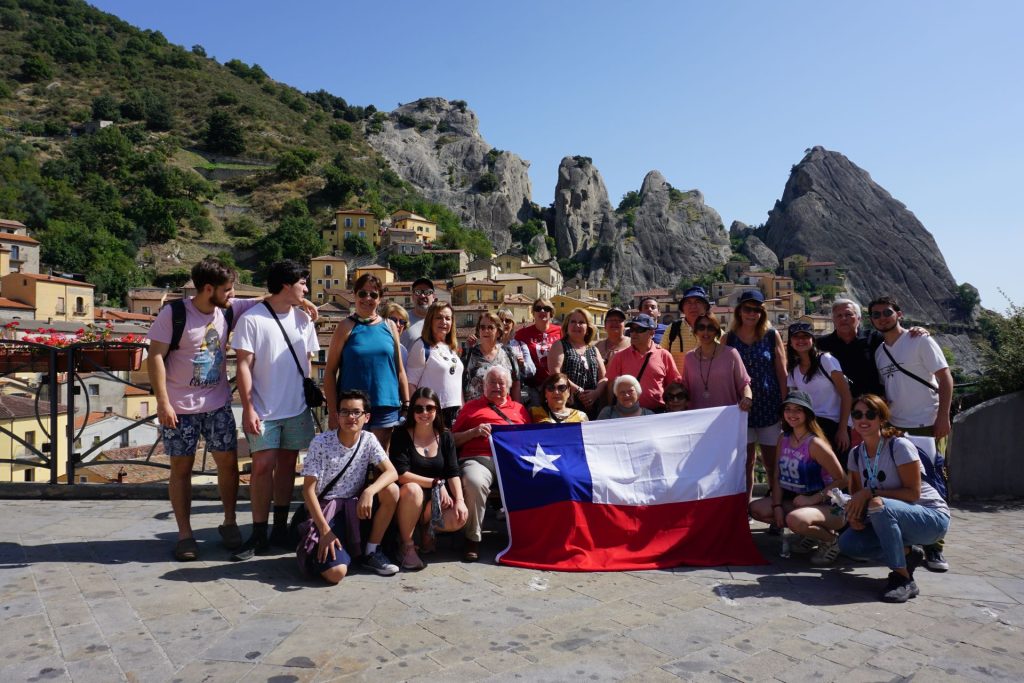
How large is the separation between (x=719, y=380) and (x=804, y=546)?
1440 millimetres

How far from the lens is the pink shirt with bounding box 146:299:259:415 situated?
176 inches

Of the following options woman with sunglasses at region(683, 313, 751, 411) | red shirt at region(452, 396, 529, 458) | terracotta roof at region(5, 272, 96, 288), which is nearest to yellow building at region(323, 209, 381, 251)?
terracotta roof at region(5, 272, 96, 288)

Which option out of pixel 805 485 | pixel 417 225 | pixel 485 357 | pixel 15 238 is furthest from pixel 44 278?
pixel 805 485

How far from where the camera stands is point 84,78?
109 metres

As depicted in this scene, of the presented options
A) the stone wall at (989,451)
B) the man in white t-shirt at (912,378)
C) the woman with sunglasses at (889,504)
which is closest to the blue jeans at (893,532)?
the woman with sunglasses at (889,504)

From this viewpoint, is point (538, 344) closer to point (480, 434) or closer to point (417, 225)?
point (480, 434)

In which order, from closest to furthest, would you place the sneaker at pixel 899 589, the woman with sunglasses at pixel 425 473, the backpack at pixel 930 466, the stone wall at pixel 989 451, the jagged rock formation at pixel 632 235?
1. the sneaker at pixel 899 589
2. the woman with sunglasses at pixel 425 473
3. the backpack at pixel 930 466
4. the stone wall at pixel 989 451
5. the jagged rock formation at pixel 632 235

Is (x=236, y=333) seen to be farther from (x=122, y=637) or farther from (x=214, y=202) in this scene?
(x=214, y=202)

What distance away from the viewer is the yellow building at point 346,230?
89.9 m

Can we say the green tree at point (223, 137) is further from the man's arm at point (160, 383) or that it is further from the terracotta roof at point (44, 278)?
the man's arm at point (160, 383)

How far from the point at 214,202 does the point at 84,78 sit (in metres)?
42.3

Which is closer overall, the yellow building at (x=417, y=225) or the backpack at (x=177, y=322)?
the backpack at (x=177, y=322)

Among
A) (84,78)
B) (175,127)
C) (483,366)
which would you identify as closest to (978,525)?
(483,366)

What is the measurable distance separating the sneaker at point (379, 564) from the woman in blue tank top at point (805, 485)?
2827 millimetres
